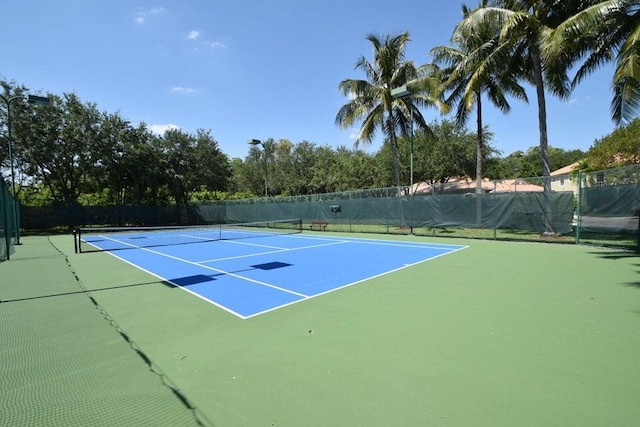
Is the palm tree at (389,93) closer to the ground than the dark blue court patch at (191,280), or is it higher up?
higher up

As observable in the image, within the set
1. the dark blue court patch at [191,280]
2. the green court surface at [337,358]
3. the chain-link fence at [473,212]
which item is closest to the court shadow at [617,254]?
the chain-link fence at [473,212]

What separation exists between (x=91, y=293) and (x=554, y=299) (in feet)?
28.5

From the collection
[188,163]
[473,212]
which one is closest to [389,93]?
[473,212]

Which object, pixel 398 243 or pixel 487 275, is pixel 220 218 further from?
pixel 487 275

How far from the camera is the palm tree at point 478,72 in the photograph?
15219 mm

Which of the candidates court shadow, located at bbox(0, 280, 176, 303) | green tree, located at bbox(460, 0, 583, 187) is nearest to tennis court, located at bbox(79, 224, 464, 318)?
court shadow, located at bbox(0, 280, 176, 303)

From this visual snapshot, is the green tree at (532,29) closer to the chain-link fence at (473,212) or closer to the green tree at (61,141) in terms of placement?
the chain-link fence at (473,212)

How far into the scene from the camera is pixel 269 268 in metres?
9.00

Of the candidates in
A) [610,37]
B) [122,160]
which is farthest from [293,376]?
[122,160]

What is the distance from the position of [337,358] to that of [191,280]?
518cm

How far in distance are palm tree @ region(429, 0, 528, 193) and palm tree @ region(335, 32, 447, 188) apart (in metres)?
1.49

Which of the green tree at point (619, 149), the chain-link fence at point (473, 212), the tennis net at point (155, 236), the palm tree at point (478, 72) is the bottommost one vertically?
the tennis net at point (155, 236)

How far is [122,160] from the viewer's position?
29141mm

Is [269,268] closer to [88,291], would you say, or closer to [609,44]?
[88,291]
